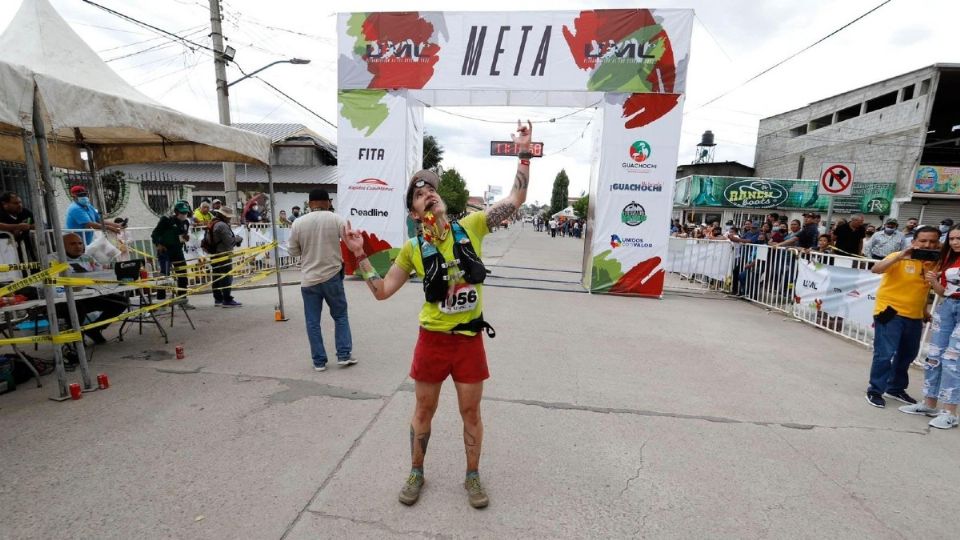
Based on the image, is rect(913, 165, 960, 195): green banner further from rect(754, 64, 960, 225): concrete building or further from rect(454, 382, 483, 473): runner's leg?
rect(454, 382, 483, 473): runner's leg

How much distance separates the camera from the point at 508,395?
4.18m

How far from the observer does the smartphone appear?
4.06m

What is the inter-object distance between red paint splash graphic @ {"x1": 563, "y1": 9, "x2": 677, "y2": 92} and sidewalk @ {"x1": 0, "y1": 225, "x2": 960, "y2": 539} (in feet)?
20.1

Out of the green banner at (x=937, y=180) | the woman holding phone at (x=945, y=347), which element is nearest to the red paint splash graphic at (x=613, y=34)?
the woman holding phone at (x=945, y=347)

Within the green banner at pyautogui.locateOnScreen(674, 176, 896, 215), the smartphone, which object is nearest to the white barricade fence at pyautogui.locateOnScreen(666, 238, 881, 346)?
the smartphone

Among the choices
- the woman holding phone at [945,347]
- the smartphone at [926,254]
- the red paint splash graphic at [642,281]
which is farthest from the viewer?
the red paint splash graphic at [642,281]

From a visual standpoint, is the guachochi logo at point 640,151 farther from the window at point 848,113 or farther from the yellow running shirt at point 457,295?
the window at point 848,113

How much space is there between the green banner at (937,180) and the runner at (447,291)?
94.7 ft

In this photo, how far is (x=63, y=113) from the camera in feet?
12.6

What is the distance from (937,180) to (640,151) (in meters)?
22.6

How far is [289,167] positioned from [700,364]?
101 ft

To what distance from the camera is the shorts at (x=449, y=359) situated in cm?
250

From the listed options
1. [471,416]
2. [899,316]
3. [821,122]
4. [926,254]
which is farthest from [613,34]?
[821,122]

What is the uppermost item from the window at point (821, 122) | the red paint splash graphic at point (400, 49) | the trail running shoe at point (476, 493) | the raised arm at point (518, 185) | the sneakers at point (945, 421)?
the window at point (821, 122)
